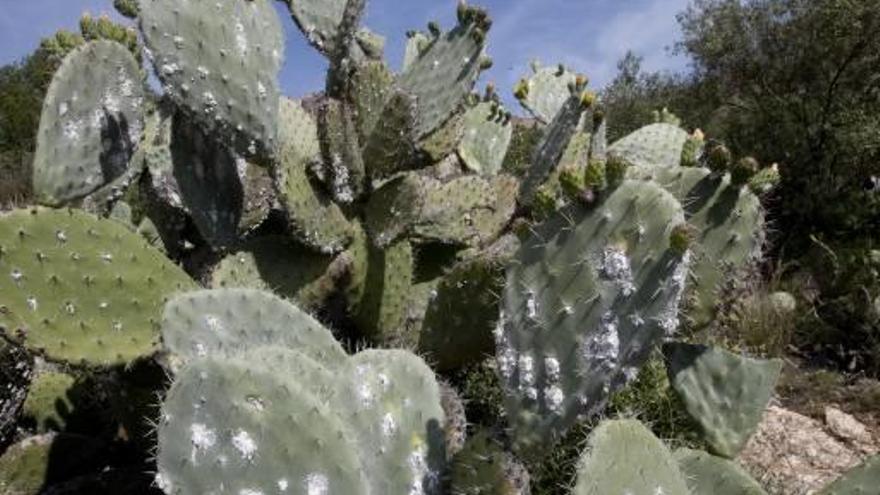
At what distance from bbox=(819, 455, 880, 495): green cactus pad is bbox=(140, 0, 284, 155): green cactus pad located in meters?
1.86

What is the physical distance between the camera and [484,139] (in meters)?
4.97

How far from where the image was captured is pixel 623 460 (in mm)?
1743

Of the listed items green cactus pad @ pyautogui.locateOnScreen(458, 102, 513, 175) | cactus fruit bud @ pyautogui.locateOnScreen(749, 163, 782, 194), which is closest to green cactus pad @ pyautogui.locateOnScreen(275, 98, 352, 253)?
cactus fruit bud @ pyautogui.locateOnScreen(749, 163, 782, 194)

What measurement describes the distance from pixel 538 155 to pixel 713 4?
12.7 meters

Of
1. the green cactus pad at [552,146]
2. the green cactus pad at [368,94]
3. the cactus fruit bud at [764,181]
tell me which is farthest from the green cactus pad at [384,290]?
the cactus fruit bud at [764,181]

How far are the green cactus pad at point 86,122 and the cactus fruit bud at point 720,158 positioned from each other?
1836 mm

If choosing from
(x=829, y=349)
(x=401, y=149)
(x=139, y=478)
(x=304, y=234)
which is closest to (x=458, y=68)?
(x=401, y=149)

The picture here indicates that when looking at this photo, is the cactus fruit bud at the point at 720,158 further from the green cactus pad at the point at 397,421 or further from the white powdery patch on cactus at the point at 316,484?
the white powdery patch on cactus at the point at 316,484

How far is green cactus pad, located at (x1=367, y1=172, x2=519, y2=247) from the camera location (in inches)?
129

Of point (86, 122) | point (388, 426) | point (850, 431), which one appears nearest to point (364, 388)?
point (388, 426)

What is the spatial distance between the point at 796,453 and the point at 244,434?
3580mm

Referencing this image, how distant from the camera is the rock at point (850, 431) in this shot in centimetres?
488

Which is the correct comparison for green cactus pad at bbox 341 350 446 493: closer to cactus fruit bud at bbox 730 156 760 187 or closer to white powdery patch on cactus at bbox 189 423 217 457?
white powdery patch on cactus at bbox 189 423 217 457

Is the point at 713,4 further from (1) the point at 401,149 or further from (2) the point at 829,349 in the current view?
(1) the point at 401,149
